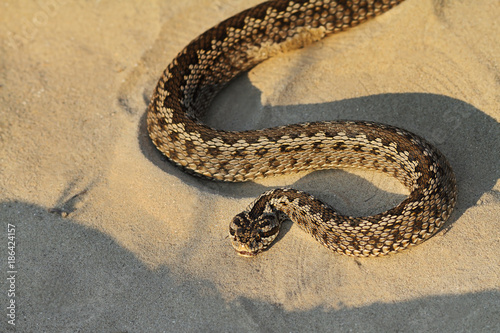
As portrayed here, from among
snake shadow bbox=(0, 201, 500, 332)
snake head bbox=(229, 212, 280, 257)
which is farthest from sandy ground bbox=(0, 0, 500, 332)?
snake head bbox=(229, 212, 280, 257)

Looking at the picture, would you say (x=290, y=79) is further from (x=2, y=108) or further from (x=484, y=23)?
(x=2, y=108)

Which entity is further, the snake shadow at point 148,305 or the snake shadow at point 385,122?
the snake shadow at point 385,122

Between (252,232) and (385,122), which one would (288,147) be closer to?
(252,232)

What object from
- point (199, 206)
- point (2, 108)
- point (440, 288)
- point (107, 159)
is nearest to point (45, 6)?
point (2, 108)

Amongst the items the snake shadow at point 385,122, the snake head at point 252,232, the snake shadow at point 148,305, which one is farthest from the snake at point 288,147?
the snake shadow at point 148,305

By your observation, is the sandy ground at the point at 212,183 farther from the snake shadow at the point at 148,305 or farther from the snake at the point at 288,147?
the snake at the point at 288,147

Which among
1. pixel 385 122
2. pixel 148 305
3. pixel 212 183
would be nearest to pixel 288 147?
pixel 212 183
